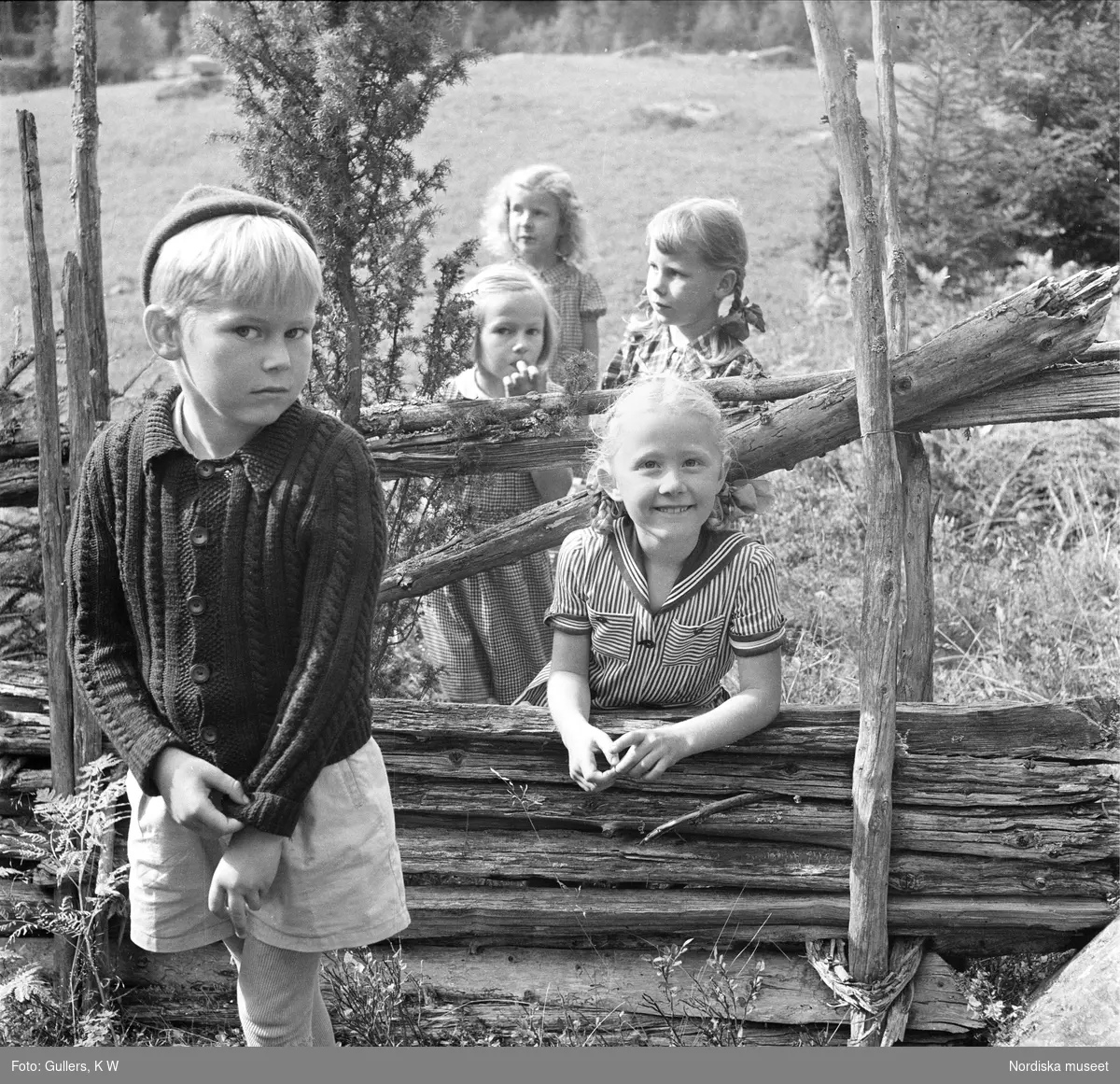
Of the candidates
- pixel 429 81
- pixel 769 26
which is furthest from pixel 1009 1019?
pixel 769 26

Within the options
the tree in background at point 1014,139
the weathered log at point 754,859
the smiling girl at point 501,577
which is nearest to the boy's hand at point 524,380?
the smiling girl at point 501,577

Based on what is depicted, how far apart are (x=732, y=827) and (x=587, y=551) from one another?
2.54 feet

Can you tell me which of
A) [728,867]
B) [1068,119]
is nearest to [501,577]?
[728,867]

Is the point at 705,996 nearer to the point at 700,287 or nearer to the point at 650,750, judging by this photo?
the point at 650,750

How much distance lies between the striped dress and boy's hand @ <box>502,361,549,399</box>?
1.04 metres

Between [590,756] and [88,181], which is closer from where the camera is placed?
[590,756]

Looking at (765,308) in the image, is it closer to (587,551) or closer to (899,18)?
(899,18)

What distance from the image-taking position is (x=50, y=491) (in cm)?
310

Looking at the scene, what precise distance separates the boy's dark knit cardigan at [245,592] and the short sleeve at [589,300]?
3.14 meters

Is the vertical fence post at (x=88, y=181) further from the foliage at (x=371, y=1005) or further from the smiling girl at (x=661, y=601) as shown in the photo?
the foliage at (x=371, y=1005)

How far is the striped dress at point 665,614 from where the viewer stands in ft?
9.02

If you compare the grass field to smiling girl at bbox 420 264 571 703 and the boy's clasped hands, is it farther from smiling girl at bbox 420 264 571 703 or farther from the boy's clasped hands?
the boy's clasped hands

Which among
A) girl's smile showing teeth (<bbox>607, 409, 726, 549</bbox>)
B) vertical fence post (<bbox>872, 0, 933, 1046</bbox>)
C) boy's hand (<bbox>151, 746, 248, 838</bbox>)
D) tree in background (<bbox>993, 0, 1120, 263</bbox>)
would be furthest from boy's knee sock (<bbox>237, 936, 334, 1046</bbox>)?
tree in background (<bbox>993, 0, 1120, 263</bbox>)

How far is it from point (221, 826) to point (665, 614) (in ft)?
3.87
